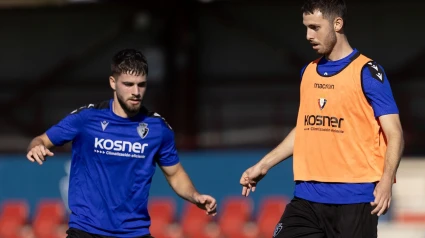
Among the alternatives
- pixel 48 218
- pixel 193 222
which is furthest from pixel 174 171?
pixel 48 218

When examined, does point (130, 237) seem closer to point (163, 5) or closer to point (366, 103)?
point (366, 103)

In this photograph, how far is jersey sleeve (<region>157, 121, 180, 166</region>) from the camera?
6898 mm

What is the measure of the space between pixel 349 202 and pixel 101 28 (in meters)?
14.1

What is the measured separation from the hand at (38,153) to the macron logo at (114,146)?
0.45m

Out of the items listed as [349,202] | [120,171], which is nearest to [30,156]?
[120,171]

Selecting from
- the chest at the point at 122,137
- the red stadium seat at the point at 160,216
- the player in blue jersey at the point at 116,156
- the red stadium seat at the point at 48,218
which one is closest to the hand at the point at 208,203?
the player in blue jersey at the point at 116,156

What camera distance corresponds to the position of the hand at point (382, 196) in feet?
18.6

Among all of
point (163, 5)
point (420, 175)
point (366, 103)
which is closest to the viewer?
point (366, 103)

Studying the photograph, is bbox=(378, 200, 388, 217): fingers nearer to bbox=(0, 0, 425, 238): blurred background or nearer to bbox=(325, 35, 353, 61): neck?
bbox=(325, 35, 353, 61): neck

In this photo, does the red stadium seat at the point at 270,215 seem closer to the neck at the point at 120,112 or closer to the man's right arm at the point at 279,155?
the neck at the point at 120,112

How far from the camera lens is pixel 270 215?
13680mm

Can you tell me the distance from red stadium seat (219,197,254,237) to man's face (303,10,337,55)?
26.9ft

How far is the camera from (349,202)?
6035 millimetres

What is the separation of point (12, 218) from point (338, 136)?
9.96 m
